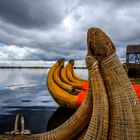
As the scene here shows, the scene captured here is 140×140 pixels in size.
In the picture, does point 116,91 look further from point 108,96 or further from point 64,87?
point 64,87

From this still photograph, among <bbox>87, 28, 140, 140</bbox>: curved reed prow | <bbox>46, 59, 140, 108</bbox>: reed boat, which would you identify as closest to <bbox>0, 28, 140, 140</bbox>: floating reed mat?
<bbox>87, 28, 140, 140</bbox>: curved reed prow

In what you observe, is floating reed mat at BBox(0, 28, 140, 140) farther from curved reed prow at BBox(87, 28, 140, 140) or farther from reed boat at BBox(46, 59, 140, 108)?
reed boat at BBox(46, 59, 140, 108)

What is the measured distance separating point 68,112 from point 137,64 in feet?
36.9

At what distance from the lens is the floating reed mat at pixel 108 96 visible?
3197 millimetres

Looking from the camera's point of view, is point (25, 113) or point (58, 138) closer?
point (58, 138)

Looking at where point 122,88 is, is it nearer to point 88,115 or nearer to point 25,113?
point 88,115

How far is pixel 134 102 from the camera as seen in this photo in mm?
3271

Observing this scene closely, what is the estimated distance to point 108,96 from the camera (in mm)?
3377

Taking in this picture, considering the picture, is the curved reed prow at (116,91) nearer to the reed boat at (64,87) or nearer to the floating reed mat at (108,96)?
the floating reed mat at (108,96)

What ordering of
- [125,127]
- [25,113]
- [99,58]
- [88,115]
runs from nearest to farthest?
[125,127]
[99,58]
[88,115]
[25,113]

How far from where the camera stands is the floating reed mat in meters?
3.20

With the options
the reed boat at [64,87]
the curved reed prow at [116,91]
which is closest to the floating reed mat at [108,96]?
the curved reed prow at [116,91]

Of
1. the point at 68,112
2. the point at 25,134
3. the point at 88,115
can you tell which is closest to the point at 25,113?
the point at 68,112

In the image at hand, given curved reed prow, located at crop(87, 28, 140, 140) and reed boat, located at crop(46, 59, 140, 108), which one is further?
reed boat, located at crop(46, 59, 140, 108)
